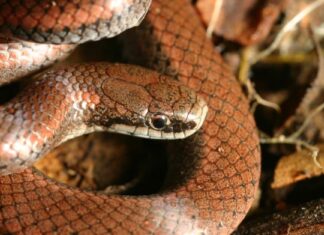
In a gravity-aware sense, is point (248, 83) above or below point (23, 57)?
below

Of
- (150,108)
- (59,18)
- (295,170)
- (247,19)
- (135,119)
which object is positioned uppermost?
(59,18)

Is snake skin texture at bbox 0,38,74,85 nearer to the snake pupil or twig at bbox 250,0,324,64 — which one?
the snake pupil

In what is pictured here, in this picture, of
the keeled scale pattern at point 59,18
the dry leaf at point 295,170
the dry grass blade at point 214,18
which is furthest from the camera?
the dry grass blade at point 214,18

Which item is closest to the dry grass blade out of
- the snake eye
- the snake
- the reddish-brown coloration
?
the reddish-brown coloration

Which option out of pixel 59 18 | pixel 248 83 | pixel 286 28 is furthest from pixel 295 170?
pixel 59 18

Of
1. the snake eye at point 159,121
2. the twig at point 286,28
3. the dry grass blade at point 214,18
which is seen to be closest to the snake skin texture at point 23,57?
the snake eye at point 159,121

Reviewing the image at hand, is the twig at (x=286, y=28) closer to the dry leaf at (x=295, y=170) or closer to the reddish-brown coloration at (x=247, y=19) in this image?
the reddish-brown coloration at (x=247, y=19)

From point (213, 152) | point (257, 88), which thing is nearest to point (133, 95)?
point (213, 152)

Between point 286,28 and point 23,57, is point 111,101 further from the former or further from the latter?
point 286,28
